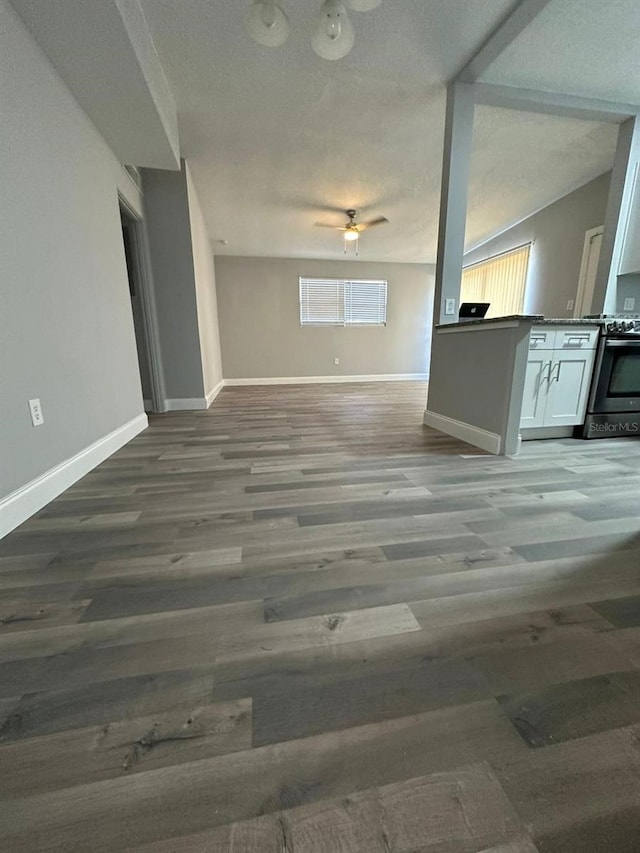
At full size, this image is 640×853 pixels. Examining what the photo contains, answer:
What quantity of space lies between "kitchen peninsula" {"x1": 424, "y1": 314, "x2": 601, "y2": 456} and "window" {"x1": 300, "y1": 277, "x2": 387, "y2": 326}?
13.9ft

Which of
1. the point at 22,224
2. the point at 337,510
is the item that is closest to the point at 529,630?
the point at 337,510

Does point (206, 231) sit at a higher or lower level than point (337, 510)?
higher

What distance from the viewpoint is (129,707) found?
2.38 feet

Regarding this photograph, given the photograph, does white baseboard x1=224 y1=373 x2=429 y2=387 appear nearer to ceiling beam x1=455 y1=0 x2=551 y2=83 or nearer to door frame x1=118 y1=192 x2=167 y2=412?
door frame x1=118 y1=192 x2=167 y2=412

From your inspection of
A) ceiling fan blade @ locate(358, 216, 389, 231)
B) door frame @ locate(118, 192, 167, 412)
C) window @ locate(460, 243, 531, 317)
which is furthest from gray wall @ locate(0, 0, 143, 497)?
window @ locate(460, 243, 531, 317)

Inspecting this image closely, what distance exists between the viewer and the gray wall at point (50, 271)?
4.95 feet

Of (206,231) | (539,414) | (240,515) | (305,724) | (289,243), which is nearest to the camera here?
(305,724)

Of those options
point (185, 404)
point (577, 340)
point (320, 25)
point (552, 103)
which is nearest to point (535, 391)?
point (577, 340)

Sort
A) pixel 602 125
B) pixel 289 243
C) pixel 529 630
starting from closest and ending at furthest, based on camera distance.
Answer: pixel 529 630 < pixel 602 125 < pixel 289 243

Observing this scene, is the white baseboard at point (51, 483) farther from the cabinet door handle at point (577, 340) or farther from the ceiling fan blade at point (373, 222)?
the ceiling fan blade at point (373, 222)

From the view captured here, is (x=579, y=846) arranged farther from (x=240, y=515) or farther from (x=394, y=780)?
(x=240, y=515)

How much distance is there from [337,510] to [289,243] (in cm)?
553

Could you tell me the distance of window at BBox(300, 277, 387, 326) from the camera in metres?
6.73

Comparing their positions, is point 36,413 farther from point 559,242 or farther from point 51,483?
point 559,242
